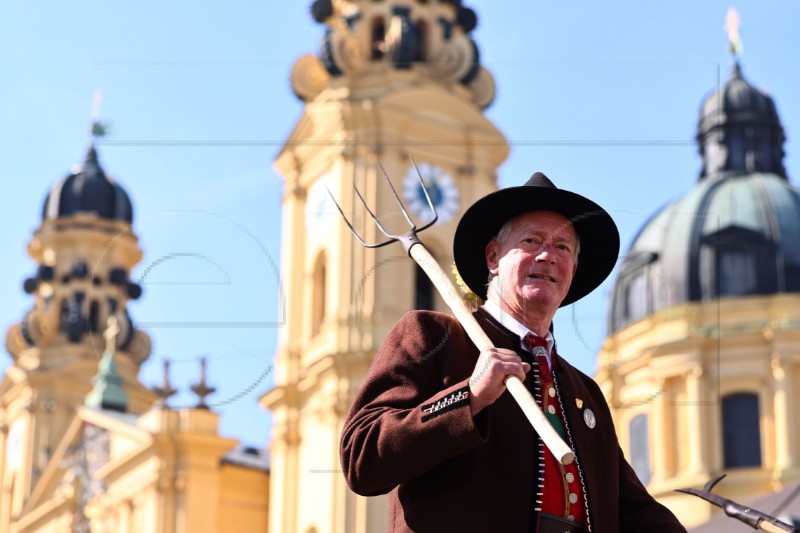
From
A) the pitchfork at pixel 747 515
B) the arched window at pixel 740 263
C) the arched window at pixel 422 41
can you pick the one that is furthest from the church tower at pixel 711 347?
the pitchfork at pixel 747 515

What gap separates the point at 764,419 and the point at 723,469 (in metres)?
1.54

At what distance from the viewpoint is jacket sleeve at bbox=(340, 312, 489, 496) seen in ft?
15.8

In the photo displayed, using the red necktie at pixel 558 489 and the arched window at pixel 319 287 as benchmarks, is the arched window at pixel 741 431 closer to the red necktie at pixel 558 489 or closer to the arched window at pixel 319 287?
the arched window at pixel 319 287

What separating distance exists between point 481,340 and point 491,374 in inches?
5.8

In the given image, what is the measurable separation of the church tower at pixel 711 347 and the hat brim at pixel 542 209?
3624 cm

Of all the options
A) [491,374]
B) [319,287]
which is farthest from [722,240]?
[491,374]

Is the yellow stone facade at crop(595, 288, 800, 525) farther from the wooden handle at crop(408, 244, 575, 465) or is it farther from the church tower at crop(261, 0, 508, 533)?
the wooden handle at crop(408, 244, 575, 465)

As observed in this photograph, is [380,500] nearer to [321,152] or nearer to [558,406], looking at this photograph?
[321,152]

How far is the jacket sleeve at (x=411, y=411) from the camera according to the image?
481 cm

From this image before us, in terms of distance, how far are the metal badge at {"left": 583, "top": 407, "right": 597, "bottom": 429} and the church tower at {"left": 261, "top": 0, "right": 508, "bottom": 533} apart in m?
30.1

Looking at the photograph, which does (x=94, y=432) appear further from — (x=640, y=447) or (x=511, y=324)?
(x=511, y=324)

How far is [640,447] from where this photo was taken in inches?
1747

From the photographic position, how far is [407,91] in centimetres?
3934

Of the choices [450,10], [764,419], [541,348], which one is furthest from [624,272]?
[541,348]
